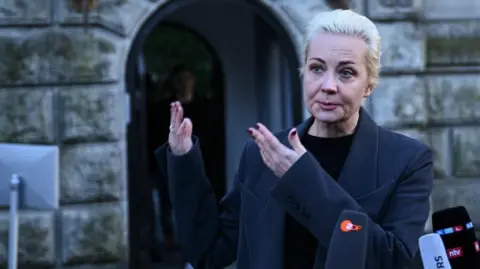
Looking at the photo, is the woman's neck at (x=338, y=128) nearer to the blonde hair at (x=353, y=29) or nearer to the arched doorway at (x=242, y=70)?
the blonde hair at (x=353, y=29)

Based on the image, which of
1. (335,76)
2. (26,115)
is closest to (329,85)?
(335,76)

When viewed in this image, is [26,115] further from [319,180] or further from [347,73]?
[319,180]

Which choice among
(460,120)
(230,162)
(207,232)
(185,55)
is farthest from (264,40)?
(185,55)

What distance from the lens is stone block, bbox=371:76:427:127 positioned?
6523 mm

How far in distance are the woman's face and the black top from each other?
3.8 inches

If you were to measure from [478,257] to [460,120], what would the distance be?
481 centimetres

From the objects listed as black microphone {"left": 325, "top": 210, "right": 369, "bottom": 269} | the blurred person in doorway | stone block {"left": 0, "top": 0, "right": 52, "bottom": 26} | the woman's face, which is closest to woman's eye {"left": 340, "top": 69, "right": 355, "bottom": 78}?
the woman's face

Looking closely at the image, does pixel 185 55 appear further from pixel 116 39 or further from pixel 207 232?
pixel 207 232

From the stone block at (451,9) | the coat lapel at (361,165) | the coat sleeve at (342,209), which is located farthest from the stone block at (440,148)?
the coat sleeve at (342,209)

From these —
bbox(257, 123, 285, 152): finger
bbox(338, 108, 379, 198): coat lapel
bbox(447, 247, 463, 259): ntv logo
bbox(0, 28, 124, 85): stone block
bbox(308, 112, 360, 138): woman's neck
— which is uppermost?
bbox(0, 28, 124, 85): stone block

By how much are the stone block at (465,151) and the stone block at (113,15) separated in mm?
2797

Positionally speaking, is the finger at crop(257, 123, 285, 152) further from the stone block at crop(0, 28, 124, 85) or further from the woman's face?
the stone block at crop(0, 28, 124, 85)

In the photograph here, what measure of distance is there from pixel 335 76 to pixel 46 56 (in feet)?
14.3

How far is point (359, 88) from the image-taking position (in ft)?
6.43
